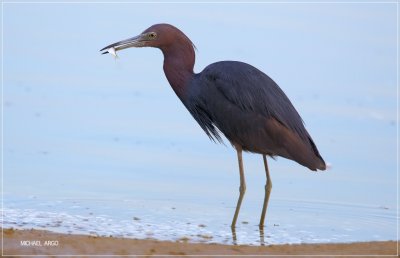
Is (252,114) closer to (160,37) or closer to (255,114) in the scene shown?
(255,114)

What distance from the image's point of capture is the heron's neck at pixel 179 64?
941cm

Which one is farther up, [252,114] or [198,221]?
[252,114]

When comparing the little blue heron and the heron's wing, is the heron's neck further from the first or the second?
the heron's wing

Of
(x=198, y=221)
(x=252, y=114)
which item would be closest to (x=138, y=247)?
(x=198, y=221)

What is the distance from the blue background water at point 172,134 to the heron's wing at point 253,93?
0.90m

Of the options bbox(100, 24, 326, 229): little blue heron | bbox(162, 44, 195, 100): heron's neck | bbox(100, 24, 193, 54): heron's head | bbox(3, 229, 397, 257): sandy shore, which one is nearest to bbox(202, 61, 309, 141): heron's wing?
bbox(100, 24, 326, 229): little blue heron

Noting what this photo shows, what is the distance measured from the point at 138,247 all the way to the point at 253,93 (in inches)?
95.2

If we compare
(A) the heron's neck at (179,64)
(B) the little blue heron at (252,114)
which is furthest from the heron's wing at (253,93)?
(A) the heron's neck at (179,64)

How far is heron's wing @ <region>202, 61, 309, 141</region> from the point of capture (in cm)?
892

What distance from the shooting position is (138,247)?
693 cm

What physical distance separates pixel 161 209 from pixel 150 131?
3.15m

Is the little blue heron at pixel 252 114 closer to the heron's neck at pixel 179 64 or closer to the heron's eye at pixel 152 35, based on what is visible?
the heron's neck at pixel 179 64

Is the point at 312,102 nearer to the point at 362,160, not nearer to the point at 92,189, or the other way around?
the point at 362,160

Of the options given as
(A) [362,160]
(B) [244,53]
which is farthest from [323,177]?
(B) [244,53]
